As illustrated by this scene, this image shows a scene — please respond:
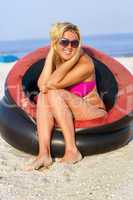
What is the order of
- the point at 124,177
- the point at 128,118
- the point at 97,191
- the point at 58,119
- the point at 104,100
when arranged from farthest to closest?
the point at 104,100 < the point at 128,118 < the point at 58,119 < the point at 124,177 < the point at 97,191

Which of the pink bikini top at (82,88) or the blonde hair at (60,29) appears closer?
the blonde hair at (60,29)

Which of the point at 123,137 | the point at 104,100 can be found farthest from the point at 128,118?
the point at 104,100

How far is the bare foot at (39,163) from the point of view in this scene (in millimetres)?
4188

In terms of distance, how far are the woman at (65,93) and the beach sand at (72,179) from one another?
0.49ft

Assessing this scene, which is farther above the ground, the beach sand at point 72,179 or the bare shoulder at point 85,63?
the bare shoulder at point 85,63

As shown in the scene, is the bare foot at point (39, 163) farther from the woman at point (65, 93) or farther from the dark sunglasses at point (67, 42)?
the dark sunglasses at point (67, 42)

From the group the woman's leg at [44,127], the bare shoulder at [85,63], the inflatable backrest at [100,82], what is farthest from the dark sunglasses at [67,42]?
the inflatable backrest at [100,82]

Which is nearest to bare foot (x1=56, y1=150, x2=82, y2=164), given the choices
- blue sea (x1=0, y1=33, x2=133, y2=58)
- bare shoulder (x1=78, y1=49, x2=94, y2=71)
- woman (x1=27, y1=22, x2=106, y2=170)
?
woman (x1=27, y1=22, x2=106, y2=170)

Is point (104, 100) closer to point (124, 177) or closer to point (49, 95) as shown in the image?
point (49, 95)

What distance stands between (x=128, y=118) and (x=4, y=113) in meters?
1.13

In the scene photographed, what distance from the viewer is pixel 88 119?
14.9 feet

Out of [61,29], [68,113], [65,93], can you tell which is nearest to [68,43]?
[61,29]

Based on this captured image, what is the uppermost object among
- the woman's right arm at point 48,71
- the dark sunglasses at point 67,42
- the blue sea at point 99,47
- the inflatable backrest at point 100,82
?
the dark sunglasses at point 67,42

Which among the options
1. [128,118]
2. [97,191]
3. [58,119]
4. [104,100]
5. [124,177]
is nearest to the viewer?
[97,191]
